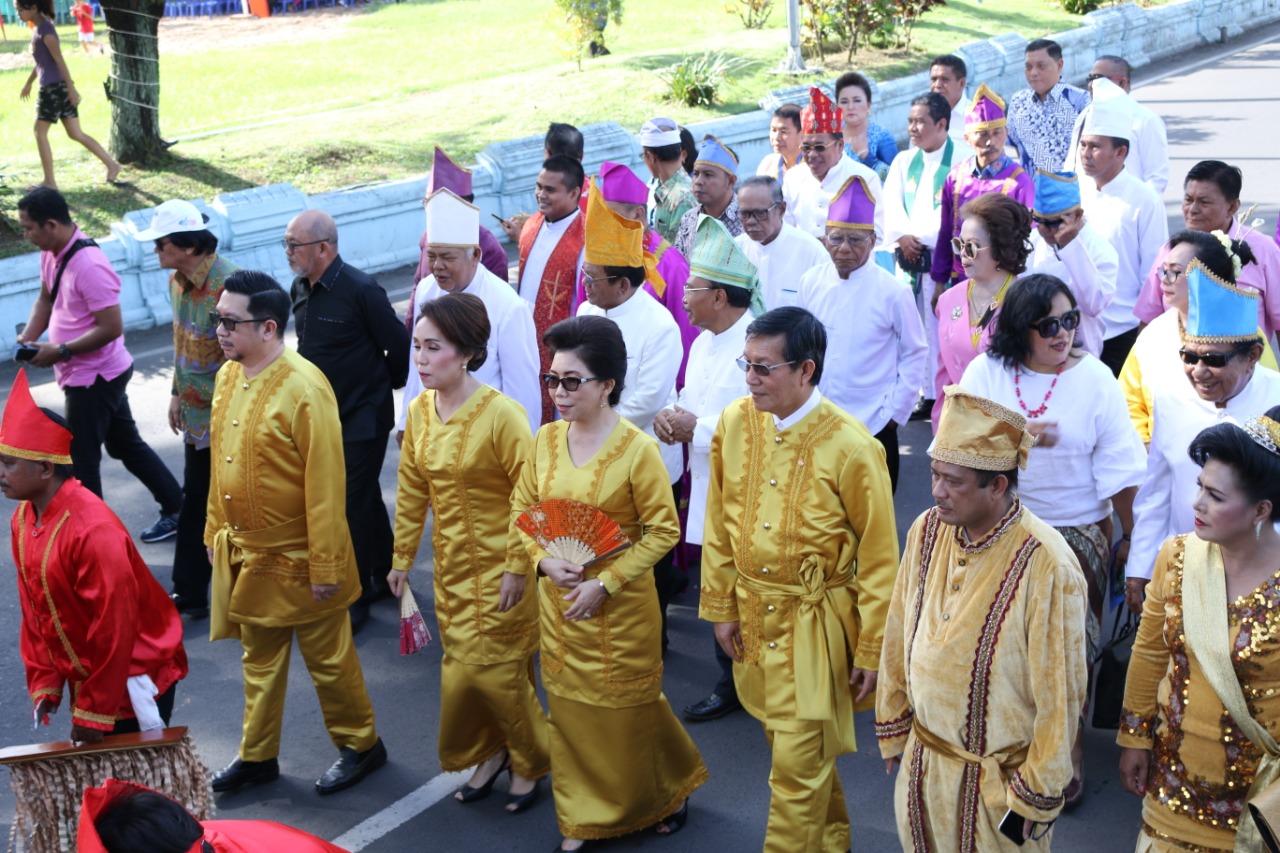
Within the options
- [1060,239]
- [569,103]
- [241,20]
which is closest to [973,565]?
[1060,239]

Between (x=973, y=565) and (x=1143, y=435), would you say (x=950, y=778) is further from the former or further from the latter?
(x=1143, y=435)

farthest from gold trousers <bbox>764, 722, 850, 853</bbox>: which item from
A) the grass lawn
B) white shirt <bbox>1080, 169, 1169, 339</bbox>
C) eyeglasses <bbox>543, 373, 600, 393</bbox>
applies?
the grass lawn

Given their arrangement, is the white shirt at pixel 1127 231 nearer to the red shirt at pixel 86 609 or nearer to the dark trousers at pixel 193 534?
the dark trousers at pixel 193 534

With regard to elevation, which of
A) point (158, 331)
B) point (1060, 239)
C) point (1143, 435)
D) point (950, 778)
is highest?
point (1060, 239)

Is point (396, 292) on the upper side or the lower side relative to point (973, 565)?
lower

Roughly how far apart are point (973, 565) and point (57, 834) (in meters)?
2.70

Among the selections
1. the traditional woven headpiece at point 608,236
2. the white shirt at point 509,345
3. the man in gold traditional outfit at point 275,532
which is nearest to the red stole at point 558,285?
the white shirt at point 509,345

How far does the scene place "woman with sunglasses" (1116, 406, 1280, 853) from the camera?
130 inches

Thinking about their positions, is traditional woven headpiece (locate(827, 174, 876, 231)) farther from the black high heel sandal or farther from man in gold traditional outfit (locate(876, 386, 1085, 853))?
the black high heel sandal

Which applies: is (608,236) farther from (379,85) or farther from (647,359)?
(379,85)

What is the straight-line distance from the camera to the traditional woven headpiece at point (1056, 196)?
20.0 feet

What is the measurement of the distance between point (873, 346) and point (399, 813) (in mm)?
2934

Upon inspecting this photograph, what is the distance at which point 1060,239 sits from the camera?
6.17 metres

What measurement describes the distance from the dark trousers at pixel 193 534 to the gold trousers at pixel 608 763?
262 cm
